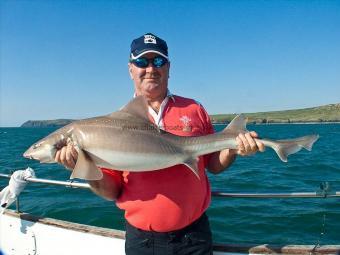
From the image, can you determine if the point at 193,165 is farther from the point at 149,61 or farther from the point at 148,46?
the point at 148,46

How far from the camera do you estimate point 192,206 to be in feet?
12.1

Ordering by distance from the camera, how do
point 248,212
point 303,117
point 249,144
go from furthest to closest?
point 303,117 < point 248,212 < point 249,144

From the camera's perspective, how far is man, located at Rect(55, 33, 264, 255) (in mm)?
3662

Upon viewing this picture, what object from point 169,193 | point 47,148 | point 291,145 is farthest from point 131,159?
point 291,145

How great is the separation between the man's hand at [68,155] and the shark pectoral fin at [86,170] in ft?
0.32

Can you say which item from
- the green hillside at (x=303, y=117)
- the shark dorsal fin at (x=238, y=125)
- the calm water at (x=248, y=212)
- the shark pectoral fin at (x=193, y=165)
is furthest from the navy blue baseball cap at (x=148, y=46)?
the green hillside at (x=303, y=117)

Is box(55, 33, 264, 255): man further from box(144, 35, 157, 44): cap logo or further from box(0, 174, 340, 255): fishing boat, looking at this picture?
box(0, 174, 340, 255): fishing boat

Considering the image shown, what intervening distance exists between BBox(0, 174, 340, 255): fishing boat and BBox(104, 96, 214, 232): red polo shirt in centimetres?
110

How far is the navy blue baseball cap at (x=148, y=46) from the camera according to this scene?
3910 millimetres

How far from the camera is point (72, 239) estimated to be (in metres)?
5.21

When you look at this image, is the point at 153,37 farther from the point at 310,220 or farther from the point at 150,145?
the point at 310,220

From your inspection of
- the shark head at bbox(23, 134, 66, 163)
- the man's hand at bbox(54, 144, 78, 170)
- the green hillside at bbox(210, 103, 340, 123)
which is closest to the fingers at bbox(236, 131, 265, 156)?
the man's hand at bbox(54, 144, 78, 170)

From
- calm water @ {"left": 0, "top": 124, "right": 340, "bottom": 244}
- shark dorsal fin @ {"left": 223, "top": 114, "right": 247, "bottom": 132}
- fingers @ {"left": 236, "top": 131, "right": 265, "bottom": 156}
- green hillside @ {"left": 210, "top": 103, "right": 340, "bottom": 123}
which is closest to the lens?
fingers @ {"left": 236, "top": 131, "right": 265, "bottom": 156}

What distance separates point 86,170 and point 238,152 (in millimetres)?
1504
